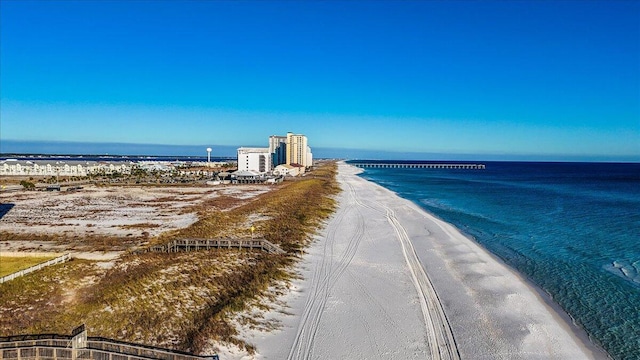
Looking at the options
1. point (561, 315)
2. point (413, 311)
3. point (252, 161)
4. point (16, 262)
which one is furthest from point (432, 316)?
point (252, 161)

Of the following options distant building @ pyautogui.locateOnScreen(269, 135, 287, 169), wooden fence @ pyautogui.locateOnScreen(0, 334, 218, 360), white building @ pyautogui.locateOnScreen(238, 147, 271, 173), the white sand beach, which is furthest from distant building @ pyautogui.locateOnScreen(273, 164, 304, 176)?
wooden fence @ pyautogui.locateOnScreen(0, 334, 218, 360)

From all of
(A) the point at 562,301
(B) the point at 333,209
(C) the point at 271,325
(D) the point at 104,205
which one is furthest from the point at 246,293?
(D) the point at 104,205

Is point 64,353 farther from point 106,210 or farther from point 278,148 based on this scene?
point 278,148

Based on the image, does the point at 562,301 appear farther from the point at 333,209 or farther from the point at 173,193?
the point at 173,193

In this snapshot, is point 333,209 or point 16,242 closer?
point 16,242

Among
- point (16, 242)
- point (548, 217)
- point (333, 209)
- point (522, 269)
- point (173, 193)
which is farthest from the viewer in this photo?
point (173, 193)

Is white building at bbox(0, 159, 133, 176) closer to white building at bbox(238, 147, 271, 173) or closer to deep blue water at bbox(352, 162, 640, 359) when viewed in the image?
white building at bbox(238, 147, 271, 173)

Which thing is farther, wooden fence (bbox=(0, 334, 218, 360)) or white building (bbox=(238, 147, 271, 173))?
white building (bbox=(238, 147, 271, 173))
